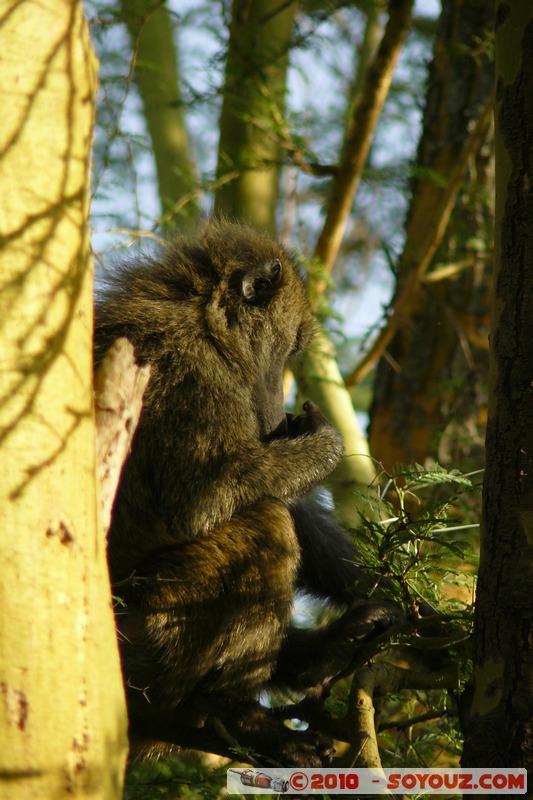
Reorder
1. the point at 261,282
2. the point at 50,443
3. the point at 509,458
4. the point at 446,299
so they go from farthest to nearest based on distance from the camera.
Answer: the point at 446,299 < the point at 261,282 < the point at 509,458 < the point at 50,443

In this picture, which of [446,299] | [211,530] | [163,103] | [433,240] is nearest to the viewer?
[211,530]

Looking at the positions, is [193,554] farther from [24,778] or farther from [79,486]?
[24,778]

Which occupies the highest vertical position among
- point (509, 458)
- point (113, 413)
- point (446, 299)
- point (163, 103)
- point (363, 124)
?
point (163, 103)

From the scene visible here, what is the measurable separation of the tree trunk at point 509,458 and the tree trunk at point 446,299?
3.73 metres

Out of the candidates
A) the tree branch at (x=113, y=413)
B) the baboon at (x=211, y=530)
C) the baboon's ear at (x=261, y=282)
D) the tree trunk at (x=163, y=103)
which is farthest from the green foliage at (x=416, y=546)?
the tree trunk at (x=163, y=103)

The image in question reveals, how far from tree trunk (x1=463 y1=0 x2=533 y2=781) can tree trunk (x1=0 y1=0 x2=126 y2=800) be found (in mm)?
925

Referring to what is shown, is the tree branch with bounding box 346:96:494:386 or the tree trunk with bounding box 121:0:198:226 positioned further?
the tree trunk with bounding box 121:0:198:226

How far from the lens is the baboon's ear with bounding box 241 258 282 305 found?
4051 millimetres

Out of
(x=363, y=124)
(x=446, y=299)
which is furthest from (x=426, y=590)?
(x=446, y=299)

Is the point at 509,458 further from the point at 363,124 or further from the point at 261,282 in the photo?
the point at 363,124

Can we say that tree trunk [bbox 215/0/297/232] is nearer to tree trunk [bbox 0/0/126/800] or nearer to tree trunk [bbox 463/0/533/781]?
tree trunk [bbox 463/0/533/781]

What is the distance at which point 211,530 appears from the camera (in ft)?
11.4

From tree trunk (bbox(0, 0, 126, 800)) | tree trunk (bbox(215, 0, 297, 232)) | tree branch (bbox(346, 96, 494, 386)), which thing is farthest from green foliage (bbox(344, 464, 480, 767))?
tree trunk (bbox(215, 0, 297, 232))

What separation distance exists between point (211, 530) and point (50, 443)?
5.22ft
